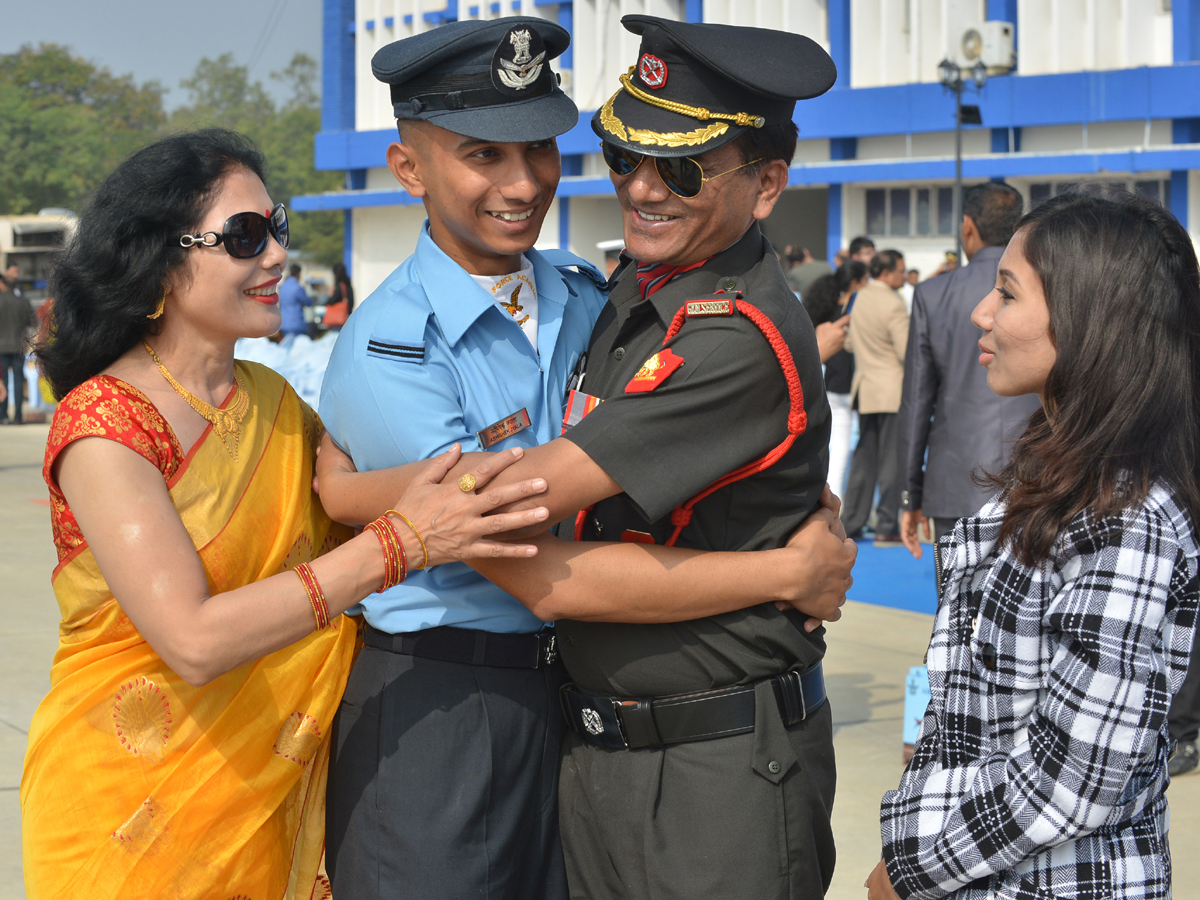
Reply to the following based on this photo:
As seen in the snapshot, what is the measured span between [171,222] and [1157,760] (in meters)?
1.78

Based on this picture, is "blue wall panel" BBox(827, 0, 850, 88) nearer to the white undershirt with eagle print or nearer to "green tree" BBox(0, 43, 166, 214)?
the white undershirt with eagle print

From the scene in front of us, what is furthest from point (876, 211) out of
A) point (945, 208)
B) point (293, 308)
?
point (293, 308)

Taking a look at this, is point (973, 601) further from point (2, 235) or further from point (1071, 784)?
point (2, 235)

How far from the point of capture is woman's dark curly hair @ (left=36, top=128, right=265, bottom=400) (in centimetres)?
211

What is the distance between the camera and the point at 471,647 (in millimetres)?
2172

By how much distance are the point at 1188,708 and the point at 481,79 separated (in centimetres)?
358

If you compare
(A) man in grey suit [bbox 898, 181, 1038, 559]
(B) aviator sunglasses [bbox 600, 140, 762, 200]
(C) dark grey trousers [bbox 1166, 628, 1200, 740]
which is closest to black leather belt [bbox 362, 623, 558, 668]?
(B) aviator sunglasses [bbox 600, 140, 762, 200]

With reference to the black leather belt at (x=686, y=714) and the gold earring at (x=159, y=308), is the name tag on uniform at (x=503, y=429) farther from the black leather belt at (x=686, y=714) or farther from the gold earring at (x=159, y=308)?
the gold earring at (x=159, y=308)

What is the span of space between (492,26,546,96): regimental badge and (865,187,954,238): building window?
2180 centimetres

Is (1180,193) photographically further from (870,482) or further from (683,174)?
(683,174)

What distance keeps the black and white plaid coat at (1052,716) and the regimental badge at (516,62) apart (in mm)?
1071

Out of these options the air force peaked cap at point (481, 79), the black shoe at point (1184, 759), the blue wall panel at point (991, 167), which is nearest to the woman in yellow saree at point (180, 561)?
the air force peaked cap at point (481, 79)

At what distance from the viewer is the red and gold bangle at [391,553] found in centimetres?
198

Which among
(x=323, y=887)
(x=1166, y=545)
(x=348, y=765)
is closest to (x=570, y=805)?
(x=348, y=765)
